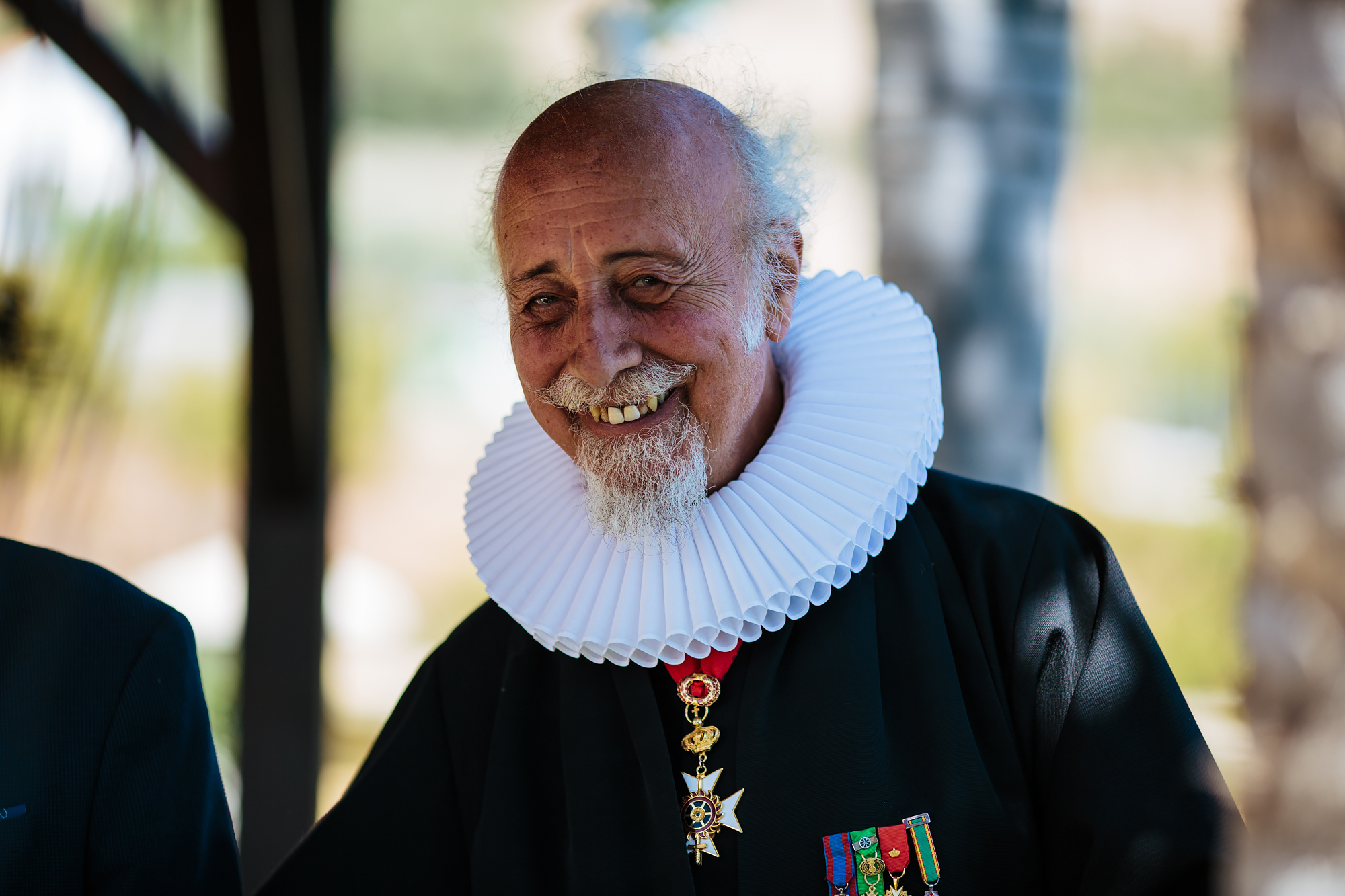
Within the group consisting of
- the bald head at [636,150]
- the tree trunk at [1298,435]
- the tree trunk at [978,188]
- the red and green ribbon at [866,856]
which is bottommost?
the red and green ribbon at [866,856]

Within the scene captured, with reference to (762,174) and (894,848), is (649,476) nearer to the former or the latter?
(762,174)

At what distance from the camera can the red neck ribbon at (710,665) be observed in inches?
78.5

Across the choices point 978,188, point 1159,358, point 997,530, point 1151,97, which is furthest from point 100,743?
point 1151,97

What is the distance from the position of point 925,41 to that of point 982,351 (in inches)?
38.5

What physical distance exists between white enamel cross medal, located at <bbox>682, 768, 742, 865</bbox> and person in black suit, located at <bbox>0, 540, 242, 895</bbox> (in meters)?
0.80

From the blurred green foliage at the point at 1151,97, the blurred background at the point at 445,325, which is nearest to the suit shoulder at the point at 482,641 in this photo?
the blurred background at the point at 445,325


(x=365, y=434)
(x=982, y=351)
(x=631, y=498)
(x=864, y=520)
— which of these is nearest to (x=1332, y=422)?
(x=864, y=520)

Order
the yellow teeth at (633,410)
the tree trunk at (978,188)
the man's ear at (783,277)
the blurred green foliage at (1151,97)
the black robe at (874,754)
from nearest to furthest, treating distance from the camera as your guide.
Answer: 1. the black robe at (874,754)
2. the yellow teeth at (633,410)
3. the man's ear at (783,277)
4. the tree trunk at (978,188)
5. the blurred green foliage at (1151,97)

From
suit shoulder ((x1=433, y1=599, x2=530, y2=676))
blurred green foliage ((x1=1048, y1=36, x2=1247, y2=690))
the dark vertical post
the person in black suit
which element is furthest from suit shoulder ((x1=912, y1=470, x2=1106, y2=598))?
blurred green foliage ((x1=1048, y1=36, x2=1247, y2=690))

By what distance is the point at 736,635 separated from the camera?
1.89m

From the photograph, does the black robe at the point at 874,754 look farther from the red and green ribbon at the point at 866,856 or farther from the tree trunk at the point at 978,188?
the tree trunk at the point at 978,188

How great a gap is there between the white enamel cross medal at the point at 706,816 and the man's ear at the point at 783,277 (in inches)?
32.3

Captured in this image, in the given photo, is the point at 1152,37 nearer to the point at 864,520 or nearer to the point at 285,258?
the point at 285,258

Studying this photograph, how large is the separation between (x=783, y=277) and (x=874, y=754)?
88cm
